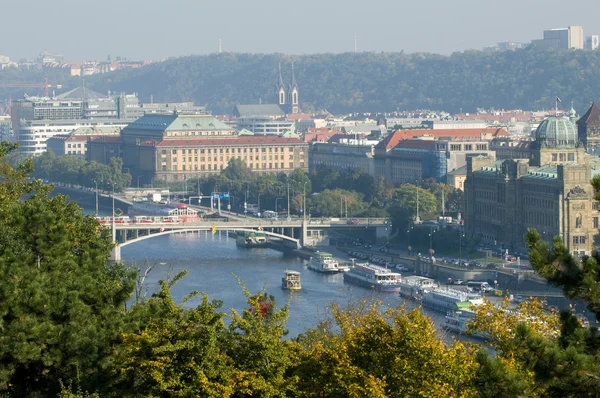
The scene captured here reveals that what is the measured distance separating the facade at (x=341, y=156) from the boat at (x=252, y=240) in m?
24.5

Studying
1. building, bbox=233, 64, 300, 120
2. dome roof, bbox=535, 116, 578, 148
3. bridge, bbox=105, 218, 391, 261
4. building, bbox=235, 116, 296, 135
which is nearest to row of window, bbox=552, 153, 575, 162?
dome roof, bbox=535, 116, 578, 148

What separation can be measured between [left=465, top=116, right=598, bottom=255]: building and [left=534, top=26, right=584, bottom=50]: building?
370ft

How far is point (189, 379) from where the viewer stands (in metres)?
17.7

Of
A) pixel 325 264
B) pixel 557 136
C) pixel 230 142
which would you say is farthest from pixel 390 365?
pixel 230 142

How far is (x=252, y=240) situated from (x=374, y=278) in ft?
50.5

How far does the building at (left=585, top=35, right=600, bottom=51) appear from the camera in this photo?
176m

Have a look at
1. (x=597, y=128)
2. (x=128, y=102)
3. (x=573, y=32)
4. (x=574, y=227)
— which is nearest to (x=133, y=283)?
(x=574, y=227)

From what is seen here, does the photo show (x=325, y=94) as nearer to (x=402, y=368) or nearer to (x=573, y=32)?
(x=573, y=32)

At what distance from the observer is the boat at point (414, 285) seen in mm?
47156

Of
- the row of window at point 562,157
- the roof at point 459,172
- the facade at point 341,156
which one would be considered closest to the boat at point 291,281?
the row of window at point 562,157

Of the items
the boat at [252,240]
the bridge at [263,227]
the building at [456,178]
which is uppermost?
the building at [456,178]

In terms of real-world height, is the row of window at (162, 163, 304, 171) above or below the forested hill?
below

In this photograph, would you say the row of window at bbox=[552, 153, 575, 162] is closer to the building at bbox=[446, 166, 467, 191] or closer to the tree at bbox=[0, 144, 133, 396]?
the building at bbox=[446, 166, 467, 191]

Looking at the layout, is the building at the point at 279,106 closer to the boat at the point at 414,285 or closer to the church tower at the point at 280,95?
the church tower at the point at 280,95
